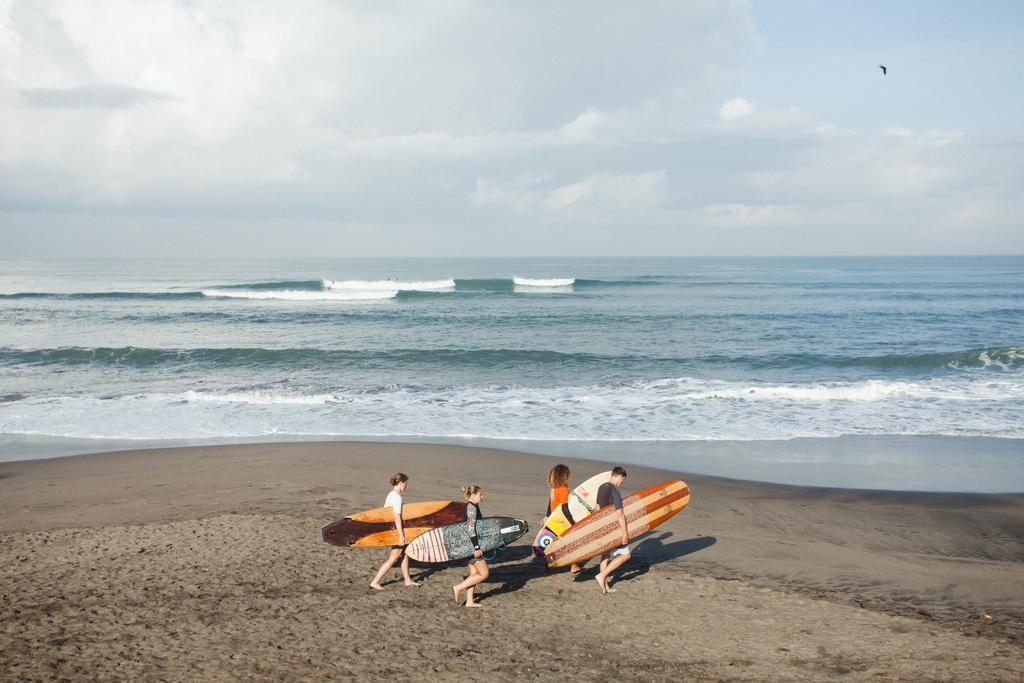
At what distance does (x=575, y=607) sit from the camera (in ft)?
25.3

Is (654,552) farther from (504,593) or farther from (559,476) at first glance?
(504,593)

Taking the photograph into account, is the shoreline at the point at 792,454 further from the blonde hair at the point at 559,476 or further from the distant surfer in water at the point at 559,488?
the blonde hair at the point at 559,476

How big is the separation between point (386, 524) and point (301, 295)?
1968 inches

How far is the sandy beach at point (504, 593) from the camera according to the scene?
6336mm

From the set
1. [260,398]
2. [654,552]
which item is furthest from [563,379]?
[654,552]

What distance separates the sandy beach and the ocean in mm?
3404

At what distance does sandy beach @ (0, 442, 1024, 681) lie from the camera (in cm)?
634

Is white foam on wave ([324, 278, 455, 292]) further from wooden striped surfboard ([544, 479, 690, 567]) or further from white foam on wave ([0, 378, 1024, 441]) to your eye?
wooden striped surfboard ([544, 479, 690, 567])

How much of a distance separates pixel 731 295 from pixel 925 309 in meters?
13.6

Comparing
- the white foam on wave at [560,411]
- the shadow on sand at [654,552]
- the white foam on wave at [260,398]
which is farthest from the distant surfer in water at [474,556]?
the white foam on wave at [260,398]

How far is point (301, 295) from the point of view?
56469 mm

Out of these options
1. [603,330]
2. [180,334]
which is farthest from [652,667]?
[180,334]

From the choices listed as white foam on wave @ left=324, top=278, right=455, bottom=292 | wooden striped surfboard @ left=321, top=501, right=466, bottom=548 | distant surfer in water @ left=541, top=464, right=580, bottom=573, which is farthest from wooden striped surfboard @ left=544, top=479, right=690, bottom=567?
white foam on wave @ left=324, top=278, right=455, bottom=292

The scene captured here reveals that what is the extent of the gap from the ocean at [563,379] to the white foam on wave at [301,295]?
18.3 feet
